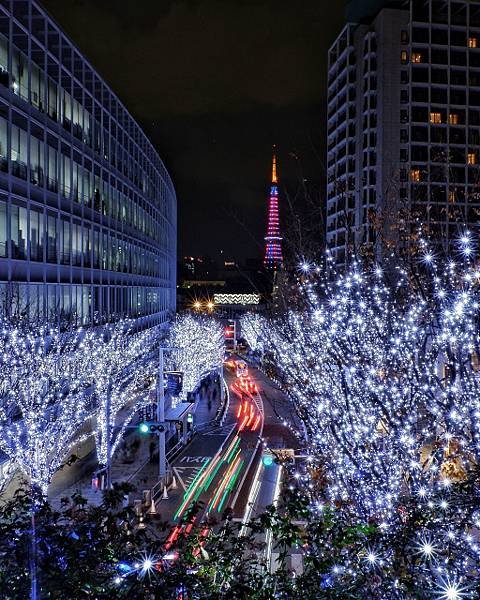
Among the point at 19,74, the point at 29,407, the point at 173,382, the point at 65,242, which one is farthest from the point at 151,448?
the point at 19,74

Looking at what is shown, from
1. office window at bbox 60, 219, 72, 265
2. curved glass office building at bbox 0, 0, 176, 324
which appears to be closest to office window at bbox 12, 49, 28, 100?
curved glass office building at bbox 0, 0, 176, 324

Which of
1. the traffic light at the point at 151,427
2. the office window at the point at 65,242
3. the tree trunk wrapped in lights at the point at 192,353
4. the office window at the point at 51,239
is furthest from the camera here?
the tree trunk wrapped in lights at the point at 192,353

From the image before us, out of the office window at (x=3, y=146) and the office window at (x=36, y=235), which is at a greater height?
the office window at (x=3, y=146)

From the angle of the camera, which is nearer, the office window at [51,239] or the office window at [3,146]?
the office window at [3,146]

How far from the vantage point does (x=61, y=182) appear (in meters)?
23.5

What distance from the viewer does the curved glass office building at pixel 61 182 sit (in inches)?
734

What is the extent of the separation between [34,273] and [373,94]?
50.2 meters

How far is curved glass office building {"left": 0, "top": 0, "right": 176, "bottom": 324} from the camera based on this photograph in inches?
734

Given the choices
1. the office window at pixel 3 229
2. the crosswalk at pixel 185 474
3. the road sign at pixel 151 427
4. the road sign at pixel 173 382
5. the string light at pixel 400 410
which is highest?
the office window at pixel 3 229

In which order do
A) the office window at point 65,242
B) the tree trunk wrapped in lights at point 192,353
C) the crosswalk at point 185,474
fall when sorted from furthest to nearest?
the tree trunk wrapped in lights at point 192,353
the office window at point 65,242
the crosswalk at point 185,474

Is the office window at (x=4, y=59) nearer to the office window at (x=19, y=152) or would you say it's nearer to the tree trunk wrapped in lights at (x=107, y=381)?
the office window at (x=19, y=152)

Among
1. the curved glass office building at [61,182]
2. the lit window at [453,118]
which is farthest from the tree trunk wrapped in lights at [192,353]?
the lit window at [453,118]

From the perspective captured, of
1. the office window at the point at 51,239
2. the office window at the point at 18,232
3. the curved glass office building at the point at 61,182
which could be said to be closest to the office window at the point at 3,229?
the curved glass office building at the point at 61,182

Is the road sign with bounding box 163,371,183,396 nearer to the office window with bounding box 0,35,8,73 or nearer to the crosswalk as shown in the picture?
the crosswalk
